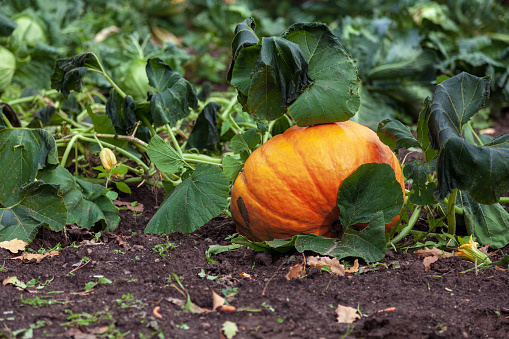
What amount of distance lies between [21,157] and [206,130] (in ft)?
3.27

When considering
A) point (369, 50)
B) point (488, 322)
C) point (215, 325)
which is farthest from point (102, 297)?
point (369, 50)

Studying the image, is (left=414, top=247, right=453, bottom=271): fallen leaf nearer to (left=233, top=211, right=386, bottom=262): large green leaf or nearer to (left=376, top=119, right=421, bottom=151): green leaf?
(left=233, top=211, right=386, bottom=262): large green leaf

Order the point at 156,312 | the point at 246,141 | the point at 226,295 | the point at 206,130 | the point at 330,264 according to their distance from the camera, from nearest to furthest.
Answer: the point at 156,312 < the point at 226,295 < the point at 330,264 < the point at 246,141 < the point at 206,130

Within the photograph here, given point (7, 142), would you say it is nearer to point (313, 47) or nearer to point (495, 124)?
point (313, 47)

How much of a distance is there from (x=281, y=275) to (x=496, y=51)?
426cm

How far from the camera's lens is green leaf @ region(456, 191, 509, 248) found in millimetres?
2256

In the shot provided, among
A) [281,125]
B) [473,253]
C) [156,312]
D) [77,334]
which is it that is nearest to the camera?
[77,334]

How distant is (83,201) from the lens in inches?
90.7

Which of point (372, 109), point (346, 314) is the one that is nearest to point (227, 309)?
point (346, 314)

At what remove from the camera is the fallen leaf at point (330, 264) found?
6.24 ft

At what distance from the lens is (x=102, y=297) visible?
1.66 meters

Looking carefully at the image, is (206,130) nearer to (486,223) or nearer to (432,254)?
(432,254)

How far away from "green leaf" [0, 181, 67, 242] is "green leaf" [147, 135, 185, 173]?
1.45 ft

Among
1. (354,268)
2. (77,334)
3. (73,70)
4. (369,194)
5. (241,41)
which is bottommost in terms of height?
(354,268)
